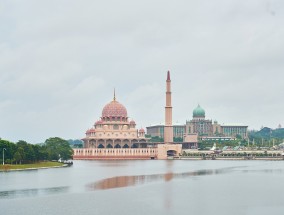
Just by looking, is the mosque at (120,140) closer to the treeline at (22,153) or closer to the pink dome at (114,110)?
the pink dome at (114,110)

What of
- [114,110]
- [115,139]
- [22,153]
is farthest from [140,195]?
[114,110]

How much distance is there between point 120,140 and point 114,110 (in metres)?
8.70

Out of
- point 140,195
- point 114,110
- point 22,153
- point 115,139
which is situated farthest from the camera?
point 114,110

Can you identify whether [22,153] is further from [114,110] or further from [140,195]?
[114,110]

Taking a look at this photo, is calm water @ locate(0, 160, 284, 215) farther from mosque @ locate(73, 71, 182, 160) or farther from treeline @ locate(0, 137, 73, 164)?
mosque @ locate(73, 71, 182, 160)

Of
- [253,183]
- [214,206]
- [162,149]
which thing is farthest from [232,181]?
[162,149]

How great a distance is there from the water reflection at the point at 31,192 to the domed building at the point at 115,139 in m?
105

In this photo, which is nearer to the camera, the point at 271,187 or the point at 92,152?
the point at 271,187

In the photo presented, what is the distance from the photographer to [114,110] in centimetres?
17875

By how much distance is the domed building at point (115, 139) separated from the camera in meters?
171

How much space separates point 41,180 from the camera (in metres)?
→ 74.6

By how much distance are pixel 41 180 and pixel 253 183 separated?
23.8 meters

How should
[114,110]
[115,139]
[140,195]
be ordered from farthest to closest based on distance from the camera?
[114,110] → [115,139] → [140,195]

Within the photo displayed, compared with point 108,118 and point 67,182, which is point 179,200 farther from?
point 108,118
